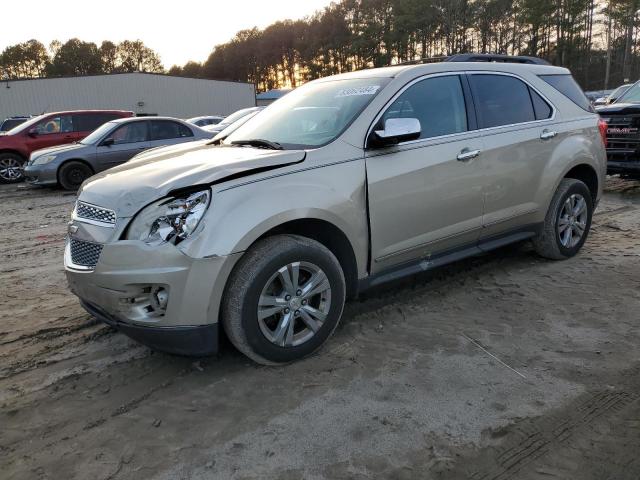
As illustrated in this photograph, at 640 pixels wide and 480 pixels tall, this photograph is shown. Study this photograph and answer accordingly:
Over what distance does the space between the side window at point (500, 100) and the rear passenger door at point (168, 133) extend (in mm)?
8231

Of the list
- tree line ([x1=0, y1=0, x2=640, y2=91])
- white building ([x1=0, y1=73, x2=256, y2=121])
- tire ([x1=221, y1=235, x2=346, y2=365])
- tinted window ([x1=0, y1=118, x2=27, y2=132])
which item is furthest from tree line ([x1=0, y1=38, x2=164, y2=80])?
tire ([x1=221, y1=235, x2=346, y2=365])

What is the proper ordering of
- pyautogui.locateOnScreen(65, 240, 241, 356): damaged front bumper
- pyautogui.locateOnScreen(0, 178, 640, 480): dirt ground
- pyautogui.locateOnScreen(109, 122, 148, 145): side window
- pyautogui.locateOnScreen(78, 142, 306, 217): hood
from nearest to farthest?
pyautogui.locateOnScreen(0, 178, 640, 480): dirt ground → pyautogui.locateOnScreen(65, 240, 241, 356): damaged front bumper → pyautogui.locateOnScreen(78, 142, 306, 217): hood → pyautogui.locateOnScreen(109, 122, 148, 145): side window

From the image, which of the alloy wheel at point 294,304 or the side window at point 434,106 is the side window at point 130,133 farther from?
the alloy wheel at point 294,304

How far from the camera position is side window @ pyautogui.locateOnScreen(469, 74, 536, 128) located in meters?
4.12

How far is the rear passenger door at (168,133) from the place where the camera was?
1119 centimetres

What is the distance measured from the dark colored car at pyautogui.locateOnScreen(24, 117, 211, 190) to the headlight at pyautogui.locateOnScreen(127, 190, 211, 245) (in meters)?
8.29

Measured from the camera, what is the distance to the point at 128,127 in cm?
1104

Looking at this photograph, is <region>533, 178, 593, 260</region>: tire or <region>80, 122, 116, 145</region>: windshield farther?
<region>80, 122, 116, 145</region>: windshield

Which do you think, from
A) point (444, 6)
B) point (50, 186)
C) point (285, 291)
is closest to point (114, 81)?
point (50, 186)

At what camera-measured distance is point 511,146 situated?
419 centimetres

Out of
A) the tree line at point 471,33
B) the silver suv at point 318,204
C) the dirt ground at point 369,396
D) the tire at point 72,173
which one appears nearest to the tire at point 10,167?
the tire at point 72,173

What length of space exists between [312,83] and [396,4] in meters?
59.9

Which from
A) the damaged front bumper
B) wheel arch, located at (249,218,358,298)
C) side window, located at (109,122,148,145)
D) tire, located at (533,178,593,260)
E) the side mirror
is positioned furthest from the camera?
side window, located at (109,122,148,145)

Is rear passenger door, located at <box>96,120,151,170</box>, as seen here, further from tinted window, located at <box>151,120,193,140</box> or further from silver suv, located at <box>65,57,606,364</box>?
silver suv, located at <box>65,57,606,364</box>
